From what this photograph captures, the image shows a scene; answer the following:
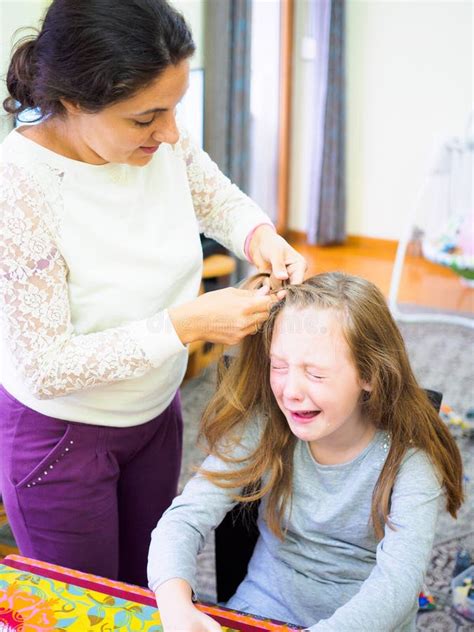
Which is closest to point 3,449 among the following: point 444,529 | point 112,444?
point 112,444

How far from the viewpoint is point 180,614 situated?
966 mm

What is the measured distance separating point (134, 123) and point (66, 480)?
1.94 ft

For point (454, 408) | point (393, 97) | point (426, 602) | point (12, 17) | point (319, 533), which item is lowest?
Result: point (454, 408)

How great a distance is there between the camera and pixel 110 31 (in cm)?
104

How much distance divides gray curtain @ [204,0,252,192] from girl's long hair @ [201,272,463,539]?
252cm

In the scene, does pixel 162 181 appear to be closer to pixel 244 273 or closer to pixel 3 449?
pixel 3 449

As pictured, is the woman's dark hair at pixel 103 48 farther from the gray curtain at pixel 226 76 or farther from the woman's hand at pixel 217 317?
the gray curtain at pixel 226 76

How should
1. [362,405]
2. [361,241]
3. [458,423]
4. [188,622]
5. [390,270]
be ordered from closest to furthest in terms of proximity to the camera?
[188,622] → [362,405] → [458,423] → [390,270] → [361,241]

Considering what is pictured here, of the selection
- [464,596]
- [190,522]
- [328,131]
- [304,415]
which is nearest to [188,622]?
[190,522]

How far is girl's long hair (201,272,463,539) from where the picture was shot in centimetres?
128

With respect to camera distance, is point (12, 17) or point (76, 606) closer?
point (76, 606)

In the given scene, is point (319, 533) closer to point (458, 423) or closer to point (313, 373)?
point (313, 373)

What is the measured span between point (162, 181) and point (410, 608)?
2.57 feet

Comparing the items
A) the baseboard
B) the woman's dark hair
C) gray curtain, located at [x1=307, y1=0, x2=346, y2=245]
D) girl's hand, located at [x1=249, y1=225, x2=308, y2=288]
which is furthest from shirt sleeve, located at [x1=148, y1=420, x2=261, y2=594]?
the baseboard
